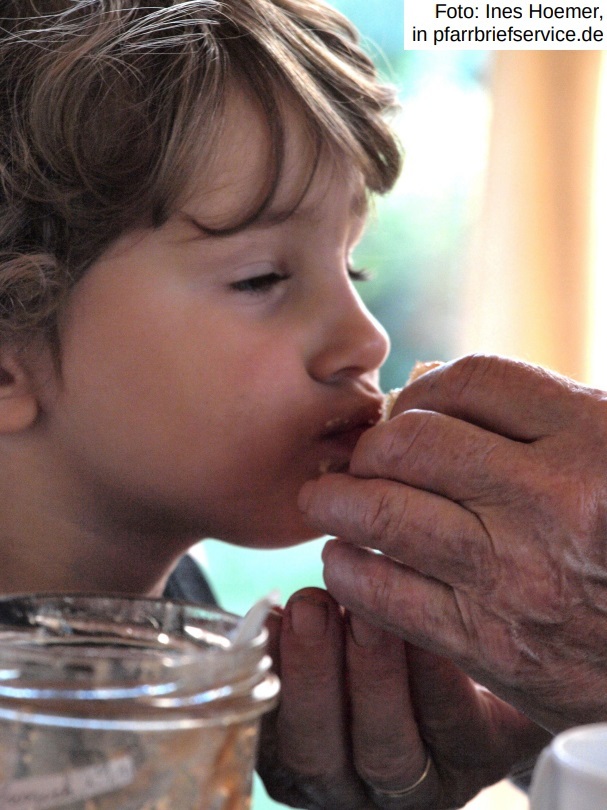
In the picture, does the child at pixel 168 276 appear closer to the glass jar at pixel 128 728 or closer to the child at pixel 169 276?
the child at pixel 169 276

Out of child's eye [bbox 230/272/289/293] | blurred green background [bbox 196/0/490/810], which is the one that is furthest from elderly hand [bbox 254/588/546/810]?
blurred green background [bbox 196/0/490/810]

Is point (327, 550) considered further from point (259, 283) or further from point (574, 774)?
point (574, 774)

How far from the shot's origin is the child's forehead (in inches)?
32.6

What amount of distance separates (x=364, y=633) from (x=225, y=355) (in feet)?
0.93

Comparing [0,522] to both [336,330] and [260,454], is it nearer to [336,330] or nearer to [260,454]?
[260,454]

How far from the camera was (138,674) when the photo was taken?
14.1 inches

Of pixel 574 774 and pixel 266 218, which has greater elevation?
pixel 266 218

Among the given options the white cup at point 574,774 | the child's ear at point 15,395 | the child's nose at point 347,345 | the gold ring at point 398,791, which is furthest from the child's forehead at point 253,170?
the white cup at point 574,774

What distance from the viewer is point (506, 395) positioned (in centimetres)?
63

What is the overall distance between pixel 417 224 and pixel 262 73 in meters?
1.93

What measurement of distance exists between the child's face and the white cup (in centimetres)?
54

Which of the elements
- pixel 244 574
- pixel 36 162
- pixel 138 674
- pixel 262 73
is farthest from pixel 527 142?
pixel 138 674

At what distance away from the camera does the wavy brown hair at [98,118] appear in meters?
0.82

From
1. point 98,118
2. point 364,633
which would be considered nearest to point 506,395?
point 364,633
